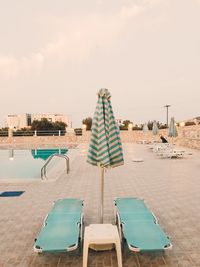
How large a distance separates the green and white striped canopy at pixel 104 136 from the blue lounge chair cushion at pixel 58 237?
1.13 metres

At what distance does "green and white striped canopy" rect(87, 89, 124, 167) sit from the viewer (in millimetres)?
4656

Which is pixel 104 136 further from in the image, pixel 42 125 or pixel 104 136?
pixel 42 125

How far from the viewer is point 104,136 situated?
465 centimetres

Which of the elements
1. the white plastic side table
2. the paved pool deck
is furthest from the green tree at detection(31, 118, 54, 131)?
the white plastic side table

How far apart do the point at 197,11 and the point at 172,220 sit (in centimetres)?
2480

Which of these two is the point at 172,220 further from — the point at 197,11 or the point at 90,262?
the point at 197,11

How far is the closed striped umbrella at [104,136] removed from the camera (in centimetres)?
466

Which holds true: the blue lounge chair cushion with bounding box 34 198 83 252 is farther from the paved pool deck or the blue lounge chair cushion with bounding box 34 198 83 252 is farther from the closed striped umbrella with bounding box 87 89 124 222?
the closed striped umbrella with bounding box 87 89 124 222

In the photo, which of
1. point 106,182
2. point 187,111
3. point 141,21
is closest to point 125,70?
point 141,21

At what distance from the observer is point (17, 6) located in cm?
2306

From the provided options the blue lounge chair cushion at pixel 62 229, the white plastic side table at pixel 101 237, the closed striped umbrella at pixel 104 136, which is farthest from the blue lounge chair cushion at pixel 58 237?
the closed striped umbrella at pixel 104 136

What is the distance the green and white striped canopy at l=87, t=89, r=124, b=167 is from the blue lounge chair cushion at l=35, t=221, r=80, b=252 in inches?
44.4

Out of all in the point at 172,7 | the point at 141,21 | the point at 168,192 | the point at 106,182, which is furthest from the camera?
the point at 141,21

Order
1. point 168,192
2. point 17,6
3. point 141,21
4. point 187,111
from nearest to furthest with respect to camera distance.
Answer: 1. point 168,192
2. point 17,6
3. point 141,21
4. point 187,111
